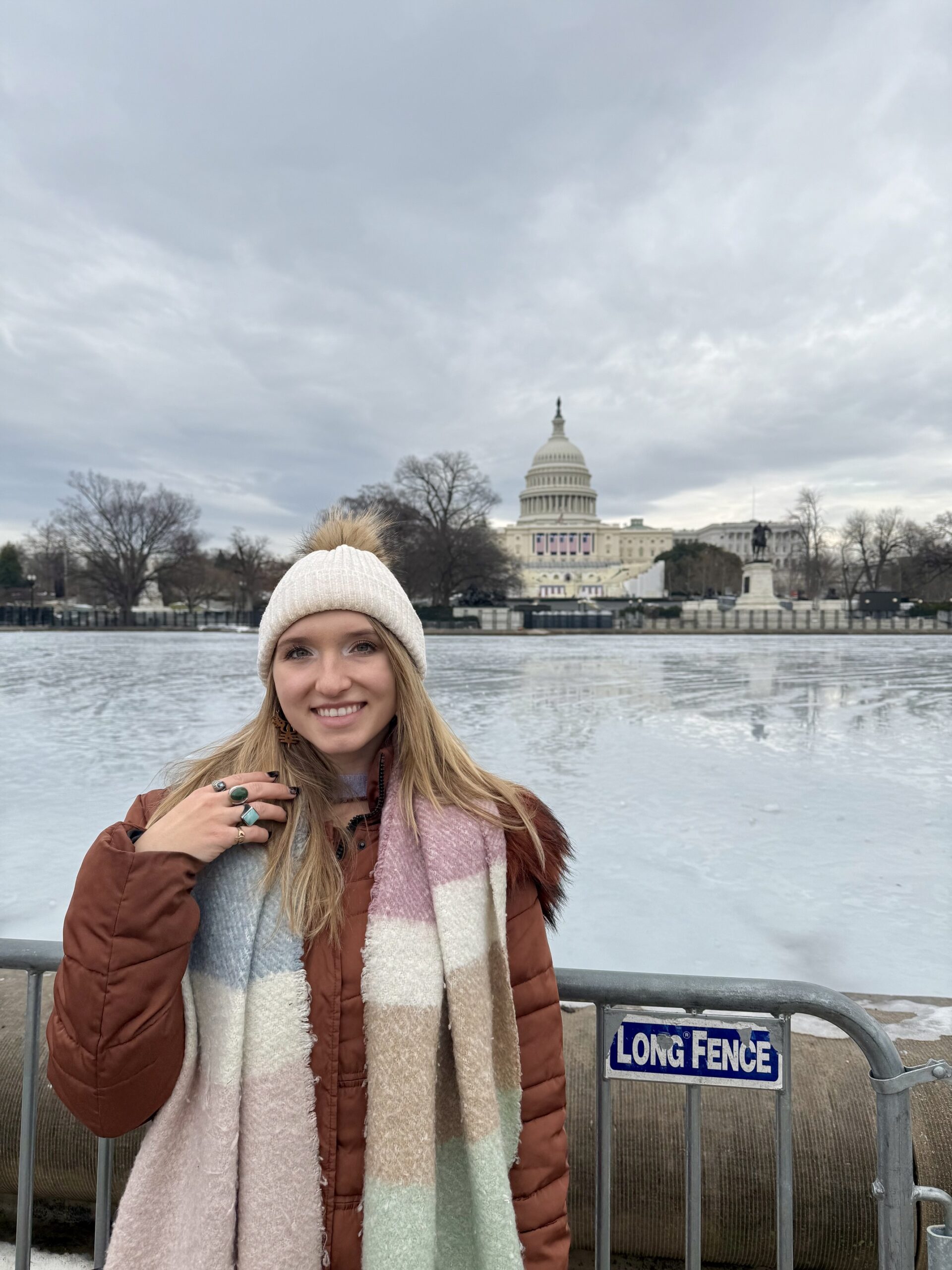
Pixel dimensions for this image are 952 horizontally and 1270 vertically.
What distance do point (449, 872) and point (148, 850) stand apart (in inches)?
19.1

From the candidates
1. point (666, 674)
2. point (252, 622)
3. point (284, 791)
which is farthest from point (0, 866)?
point (252, 622)

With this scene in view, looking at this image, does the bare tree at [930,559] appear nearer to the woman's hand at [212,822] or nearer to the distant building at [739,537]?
the distant building at [739,537]

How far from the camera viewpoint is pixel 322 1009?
1.43 meters

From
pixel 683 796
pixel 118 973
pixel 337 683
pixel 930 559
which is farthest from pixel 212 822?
pixel 930 559

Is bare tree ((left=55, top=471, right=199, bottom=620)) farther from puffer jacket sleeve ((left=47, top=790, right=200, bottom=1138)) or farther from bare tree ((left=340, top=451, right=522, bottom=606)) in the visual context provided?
puffer jacket sleeve ((left=47, top=790, right=200, bottom=1138))

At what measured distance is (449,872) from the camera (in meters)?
1.46

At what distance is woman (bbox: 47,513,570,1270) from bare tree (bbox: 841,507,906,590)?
223ft

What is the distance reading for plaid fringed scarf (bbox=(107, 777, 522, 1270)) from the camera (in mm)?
1372

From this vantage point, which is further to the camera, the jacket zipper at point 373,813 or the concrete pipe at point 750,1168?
the concrete pipe at point 750,1168

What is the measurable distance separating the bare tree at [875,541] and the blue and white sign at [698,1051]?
67687 millimetres

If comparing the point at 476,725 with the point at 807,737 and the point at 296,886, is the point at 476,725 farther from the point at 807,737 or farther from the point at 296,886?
the point at 296,886

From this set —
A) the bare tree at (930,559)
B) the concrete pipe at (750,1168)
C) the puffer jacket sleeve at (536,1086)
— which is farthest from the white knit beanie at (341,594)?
the bare tree at (930,559)

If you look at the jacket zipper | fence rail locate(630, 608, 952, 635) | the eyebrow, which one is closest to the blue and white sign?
the jacket zipper

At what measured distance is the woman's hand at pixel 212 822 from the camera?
1342mm
